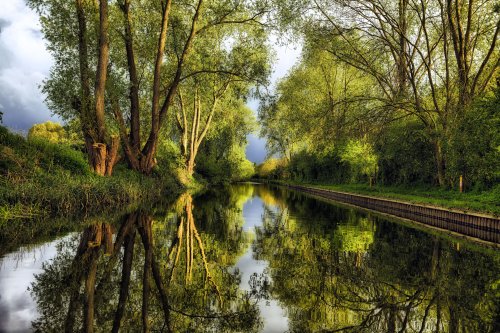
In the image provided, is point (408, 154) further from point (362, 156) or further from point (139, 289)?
point (139, 289)

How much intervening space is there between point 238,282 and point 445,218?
1074cm

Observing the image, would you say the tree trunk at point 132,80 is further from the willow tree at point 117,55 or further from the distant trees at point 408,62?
the distant trees at point 408,62

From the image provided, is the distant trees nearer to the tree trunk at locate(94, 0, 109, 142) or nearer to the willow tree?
the willow tree

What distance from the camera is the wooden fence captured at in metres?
12.0

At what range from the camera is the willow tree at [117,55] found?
19.8 metres

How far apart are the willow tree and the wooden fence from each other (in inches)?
548

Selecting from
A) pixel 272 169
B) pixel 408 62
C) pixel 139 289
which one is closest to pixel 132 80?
pixel 408 62

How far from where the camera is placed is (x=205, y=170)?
182 feet

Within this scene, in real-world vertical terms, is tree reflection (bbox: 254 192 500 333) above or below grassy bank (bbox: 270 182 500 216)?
below

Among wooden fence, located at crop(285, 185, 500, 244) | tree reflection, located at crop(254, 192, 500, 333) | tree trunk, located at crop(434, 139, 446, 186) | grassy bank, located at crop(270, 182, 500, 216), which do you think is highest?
tree trunk, located at crop(434, 139, 446, 186)

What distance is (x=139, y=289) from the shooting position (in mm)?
5996

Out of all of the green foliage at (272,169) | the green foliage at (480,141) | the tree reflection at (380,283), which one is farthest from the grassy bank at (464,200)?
the green foliage at (272,169)

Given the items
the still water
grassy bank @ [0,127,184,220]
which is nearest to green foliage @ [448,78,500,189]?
the still water

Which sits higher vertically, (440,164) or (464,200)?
(440,164)
